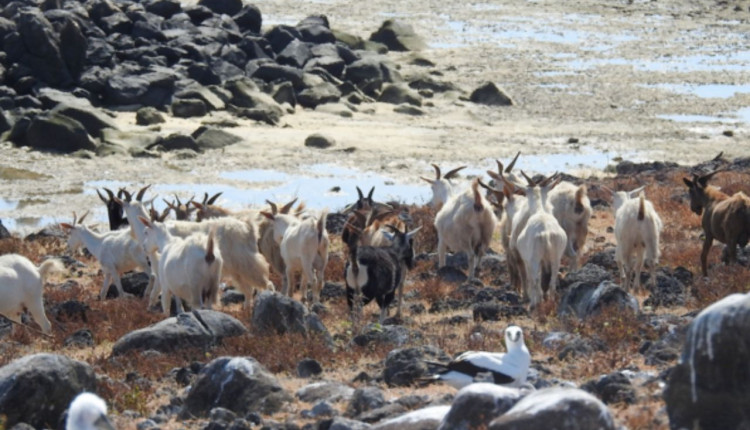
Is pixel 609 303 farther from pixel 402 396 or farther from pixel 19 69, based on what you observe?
pixel 19 69

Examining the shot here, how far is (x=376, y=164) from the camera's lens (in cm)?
3117

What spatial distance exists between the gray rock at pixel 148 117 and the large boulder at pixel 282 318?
901 inches

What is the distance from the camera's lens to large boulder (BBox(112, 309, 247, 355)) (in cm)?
1213

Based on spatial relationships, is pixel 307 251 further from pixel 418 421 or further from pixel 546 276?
pixel 418 421

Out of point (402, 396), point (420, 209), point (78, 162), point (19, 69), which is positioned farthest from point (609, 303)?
point (19, 69)

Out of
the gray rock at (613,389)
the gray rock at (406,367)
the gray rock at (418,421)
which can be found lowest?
the gray rock at (406,367)

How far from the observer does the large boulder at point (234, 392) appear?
9.95m

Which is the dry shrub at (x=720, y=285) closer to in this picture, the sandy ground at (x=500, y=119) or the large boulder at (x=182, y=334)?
the large boulder at (x=182, y=334)

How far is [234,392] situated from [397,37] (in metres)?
41.8

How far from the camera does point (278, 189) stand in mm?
28000

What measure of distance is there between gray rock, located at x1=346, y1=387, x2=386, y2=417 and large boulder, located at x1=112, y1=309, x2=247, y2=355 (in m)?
2.90

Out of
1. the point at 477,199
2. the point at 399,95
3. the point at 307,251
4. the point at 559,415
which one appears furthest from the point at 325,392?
the point at 399,95

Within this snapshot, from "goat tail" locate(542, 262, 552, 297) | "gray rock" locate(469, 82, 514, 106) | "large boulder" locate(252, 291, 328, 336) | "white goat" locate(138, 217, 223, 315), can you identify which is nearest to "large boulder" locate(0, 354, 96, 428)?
"large boulder" locate(252, 291, 328, 336)

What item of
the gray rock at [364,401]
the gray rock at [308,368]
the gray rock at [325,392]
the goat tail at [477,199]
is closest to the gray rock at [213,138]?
the goat tail at [477,199]
